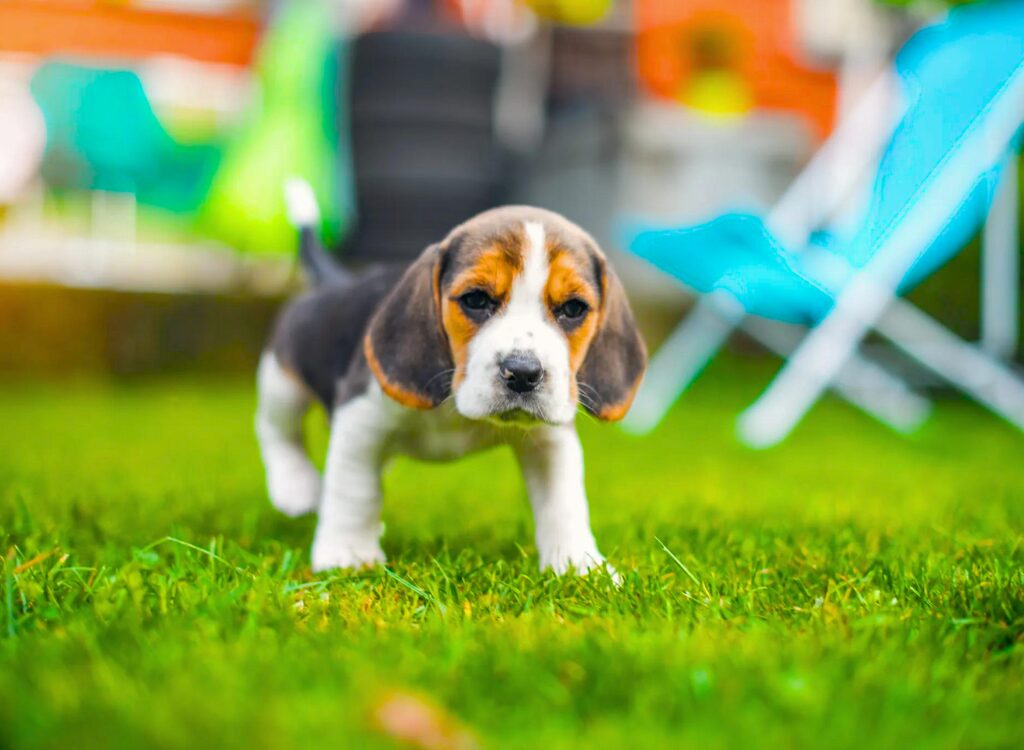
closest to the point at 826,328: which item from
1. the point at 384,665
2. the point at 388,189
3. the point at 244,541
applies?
the point at 244,541

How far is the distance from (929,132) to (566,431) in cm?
324

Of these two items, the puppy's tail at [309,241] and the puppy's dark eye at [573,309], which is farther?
the puppy's tail at [309,241]

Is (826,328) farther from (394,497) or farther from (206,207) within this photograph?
(206,207)

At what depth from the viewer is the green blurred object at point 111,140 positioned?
299 inches

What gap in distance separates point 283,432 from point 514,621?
1.52 m

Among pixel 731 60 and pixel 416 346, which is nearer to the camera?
pixel 416 346

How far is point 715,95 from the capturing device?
989 cm

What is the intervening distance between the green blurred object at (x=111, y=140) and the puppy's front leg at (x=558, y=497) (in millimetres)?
6084

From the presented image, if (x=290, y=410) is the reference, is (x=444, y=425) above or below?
above

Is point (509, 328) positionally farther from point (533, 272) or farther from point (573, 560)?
point (573, 560)

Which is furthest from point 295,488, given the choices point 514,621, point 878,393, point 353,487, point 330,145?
point 330,145

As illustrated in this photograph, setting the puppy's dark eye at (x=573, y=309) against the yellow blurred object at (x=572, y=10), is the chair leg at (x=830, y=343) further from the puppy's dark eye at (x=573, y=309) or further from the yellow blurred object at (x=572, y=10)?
the yellow blurred object at (x=572, y=10)

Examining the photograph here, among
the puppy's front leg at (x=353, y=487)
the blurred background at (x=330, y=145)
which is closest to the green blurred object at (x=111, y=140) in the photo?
the blurred background at (x=330, y=145)

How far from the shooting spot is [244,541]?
2.52 meters
